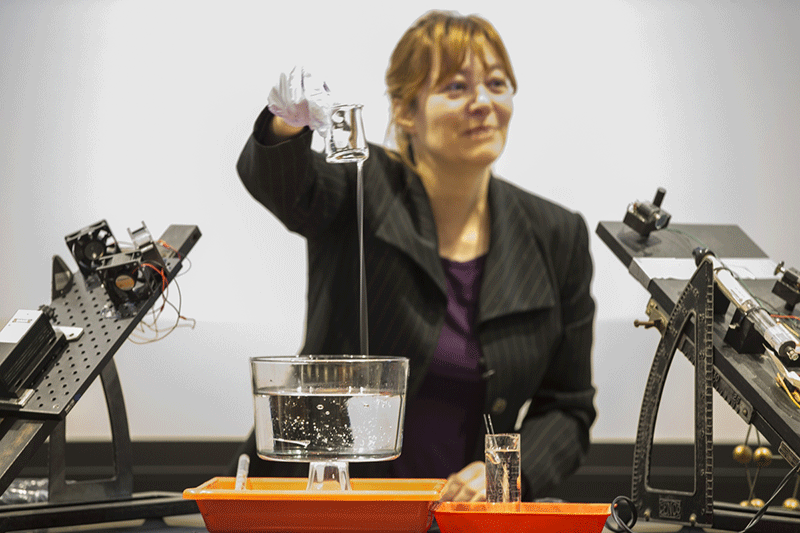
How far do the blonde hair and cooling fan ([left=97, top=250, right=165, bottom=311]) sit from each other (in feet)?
2.48

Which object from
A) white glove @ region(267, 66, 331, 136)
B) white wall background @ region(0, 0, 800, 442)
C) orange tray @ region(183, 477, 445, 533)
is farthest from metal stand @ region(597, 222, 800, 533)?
white wall background @ region(0, 0, 800, 442)

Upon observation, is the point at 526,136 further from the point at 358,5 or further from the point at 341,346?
the point at 341,346

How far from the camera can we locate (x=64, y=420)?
1.08 meters

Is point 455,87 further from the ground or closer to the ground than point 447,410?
further from the ground

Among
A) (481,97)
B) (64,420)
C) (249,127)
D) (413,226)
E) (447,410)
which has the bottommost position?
(447,410)

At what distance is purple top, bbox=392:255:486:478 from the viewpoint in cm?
153

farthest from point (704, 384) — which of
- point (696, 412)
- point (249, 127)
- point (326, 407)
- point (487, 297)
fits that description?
point (249, 127)

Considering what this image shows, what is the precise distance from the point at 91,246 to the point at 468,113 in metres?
0.80

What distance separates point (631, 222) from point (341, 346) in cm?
67

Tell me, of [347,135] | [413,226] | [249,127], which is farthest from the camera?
[249,127]

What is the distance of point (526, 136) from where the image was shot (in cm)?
243

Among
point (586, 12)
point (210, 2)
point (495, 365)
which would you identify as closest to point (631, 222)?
point (495, 365)

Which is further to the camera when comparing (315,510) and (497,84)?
(497,84)

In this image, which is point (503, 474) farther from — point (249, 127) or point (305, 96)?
point (249, 127)
